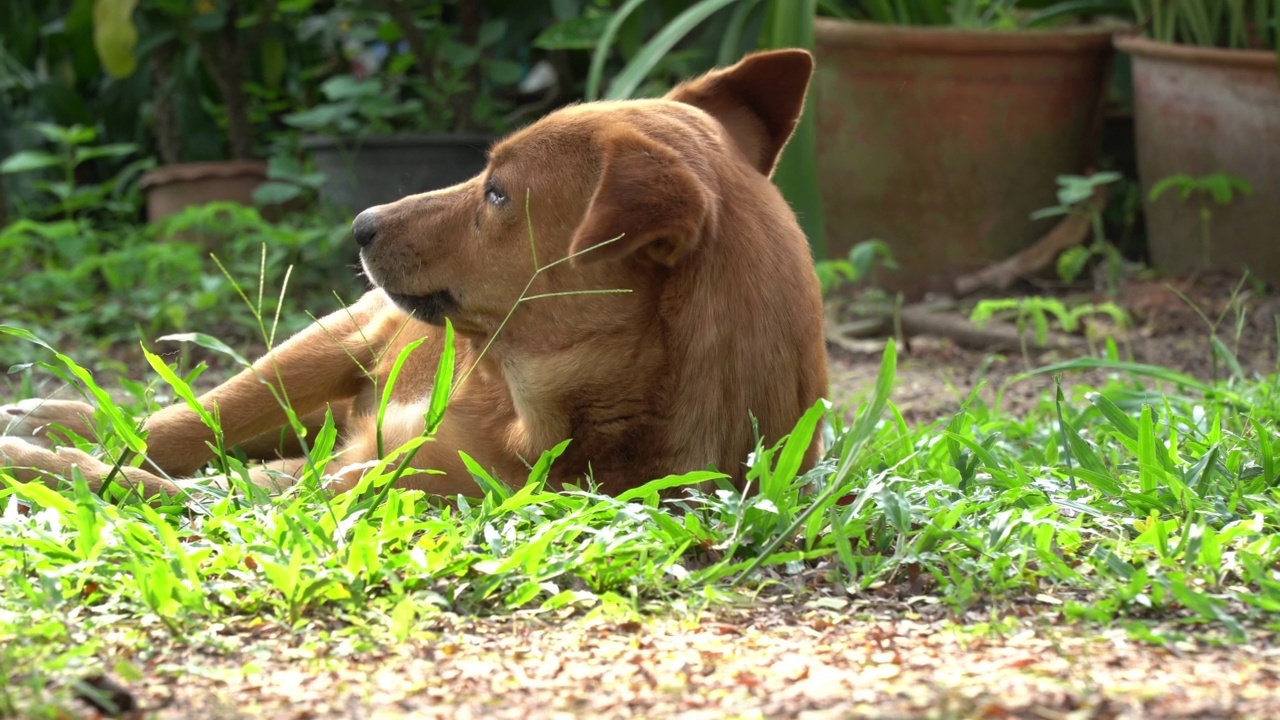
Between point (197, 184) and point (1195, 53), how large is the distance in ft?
16.5

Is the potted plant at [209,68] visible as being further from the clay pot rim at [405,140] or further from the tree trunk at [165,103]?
the clay pot rim at [405,140]

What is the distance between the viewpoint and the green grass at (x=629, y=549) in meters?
1.90

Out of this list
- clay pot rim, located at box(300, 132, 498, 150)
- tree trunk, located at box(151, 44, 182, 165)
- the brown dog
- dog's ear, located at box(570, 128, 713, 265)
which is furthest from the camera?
tree trunk, located at box(151, 44, 182, 165)

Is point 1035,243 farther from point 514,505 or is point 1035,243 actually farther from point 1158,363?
point 514,505

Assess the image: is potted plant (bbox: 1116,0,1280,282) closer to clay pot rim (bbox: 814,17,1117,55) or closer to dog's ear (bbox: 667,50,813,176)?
clay pot rim (bbox: 814,17,1117,55)

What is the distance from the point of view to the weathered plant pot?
21.4 ft

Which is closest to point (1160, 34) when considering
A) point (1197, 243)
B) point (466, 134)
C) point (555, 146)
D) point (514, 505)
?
point (1197, 243)

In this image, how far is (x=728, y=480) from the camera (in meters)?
2.35

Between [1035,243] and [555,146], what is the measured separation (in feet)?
12.9

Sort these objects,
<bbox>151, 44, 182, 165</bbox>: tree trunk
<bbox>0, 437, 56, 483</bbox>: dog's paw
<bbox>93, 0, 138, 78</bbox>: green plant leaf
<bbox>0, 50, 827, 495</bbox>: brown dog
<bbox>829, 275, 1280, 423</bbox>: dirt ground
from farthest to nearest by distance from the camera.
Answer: <bbox>151, 44, 182, 165</bbox>: tree trunk < <bbox>93, 0, 138, 78</bbox>: green plant leaf < <bbox>829, 275, 1280, 423</bbox>: dirt ground < <bbox>0, 437, 56, 483</bbox>: dog's paw < <bbox>0, 50, 827, 495</bbox>: brown dog

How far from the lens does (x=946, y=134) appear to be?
19.0 feet

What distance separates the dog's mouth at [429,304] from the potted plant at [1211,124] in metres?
3.52

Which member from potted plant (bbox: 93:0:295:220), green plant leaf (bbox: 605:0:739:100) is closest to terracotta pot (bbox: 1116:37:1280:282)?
green plant leaf (bbox: 605:0:739:100)

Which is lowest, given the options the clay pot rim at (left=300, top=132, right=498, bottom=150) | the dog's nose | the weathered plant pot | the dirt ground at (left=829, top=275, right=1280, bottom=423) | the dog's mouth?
the dirt ground at (left=829, top=275, right=1280, bottom=423)
